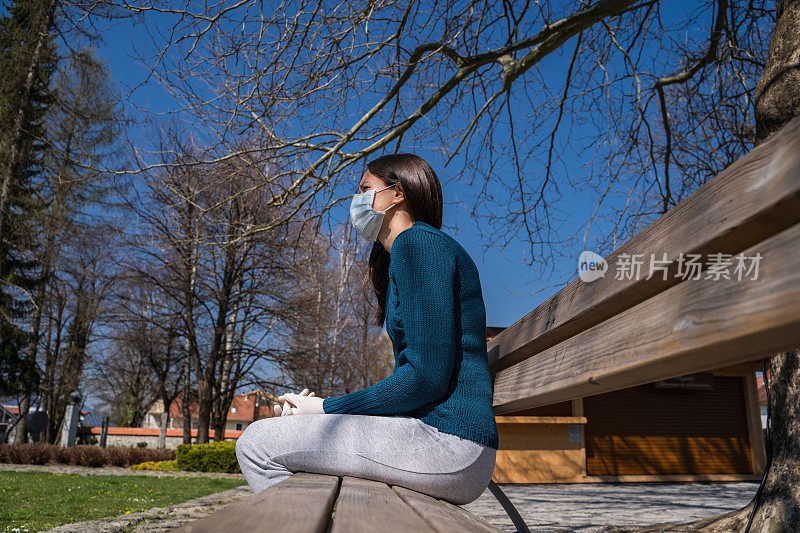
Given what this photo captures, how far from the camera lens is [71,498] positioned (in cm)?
717

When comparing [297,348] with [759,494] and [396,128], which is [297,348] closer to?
[396,128]

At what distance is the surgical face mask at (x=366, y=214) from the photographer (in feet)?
7.63

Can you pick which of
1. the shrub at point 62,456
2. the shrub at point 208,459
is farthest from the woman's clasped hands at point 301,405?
the shrub at point 62,456

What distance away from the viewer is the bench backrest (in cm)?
81

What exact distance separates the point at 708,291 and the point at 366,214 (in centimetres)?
155

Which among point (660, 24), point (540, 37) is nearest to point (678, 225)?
point (540, 37)

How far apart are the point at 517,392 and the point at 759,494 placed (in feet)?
7.65

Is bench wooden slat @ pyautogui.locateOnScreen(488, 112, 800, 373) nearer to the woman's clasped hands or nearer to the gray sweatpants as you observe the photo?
the gray sweatpants

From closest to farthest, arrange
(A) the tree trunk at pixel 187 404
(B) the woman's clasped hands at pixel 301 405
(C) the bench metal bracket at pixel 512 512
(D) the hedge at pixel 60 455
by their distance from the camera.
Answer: (B) the woman's clasped hands at pixel 301 405, (C) the bench metal bracket at pixel 512 512, (D) the hedge at pixel 60 455, (A) the tree trunk at pixel 187 404

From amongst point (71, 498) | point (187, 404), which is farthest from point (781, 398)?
point (187, 404)

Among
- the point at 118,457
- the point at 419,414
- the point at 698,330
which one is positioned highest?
the point at 698,330

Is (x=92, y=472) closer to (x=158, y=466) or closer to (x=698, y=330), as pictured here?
(x=158, y=466)

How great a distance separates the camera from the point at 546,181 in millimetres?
6973

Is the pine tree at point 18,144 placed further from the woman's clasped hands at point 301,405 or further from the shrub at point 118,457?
the woman's clasped hands at point 301,405
